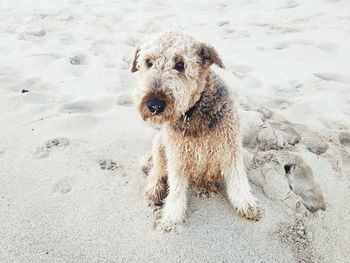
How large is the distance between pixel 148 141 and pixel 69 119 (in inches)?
37.8

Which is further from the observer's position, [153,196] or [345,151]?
[345,151]

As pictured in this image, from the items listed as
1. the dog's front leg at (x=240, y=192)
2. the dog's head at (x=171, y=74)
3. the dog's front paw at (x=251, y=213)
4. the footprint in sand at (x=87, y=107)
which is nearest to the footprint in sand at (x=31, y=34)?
the footprint in sand at (x=87, y=107)

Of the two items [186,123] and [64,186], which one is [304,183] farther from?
[64,186]

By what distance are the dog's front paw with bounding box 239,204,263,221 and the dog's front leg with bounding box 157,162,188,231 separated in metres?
0.48

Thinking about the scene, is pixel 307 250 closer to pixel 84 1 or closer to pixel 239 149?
pixel 239 149

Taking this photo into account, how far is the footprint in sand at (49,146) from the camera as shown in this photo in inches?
158

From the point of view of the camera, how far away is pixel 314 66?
5215mm

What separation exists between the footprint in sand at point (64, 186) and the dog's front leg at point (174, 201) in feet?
2.98

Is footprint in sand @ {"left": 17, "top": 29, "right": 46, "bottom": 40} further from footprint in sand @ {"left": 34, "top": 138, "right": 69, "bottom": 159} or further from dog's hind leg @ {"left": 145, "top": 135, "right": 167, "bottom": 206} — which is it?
dog's hind leg @ {"left": 145, "top": 135, "right": 167, "bottom": 206}

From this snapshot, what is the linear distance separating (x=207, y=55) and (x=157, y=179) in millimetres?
1205

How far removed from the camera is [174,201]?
129 inches

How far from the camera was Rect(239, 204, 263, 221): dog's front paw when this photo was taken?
324 cm

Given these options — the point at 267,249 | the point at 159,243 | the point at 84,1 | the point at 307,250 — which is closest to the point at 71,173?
the point at 159,243

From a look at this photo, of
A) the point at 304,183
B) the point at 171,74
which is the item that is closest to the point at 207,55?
the point at 171,74
